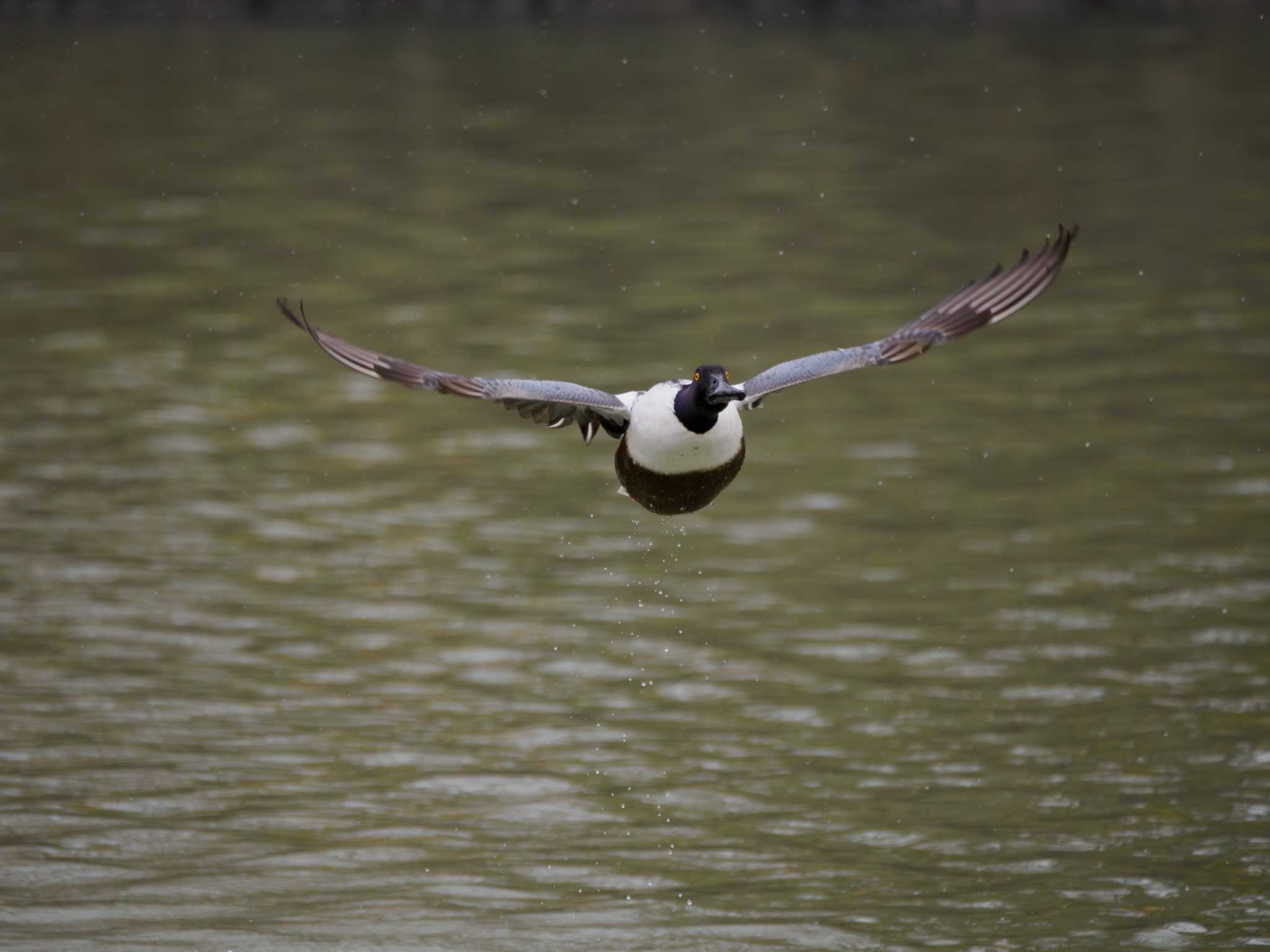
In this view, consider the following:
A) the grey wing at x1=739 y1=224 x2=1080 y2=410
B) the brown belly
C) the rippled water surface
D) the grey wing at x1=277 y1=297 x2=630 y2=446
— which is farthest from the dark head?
the rippled water surface

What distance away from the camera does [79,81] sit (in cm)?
3800

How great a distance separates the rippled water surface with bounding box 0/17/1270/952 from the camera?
1205cm

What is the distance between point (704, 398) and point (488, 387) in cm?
98

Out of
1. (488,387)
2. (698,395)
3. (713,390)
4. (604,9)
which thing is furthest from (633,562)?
(604,9)

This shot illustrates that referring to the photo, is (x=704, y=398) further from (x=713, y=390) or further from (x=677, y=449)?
(x=677, y=449)

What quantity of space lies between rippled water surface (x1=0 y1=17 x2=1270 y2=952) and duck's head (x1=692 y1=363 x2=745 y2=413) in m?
3.01

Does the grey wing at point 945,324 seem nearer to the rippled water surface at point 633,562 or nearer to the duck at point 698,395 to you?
the duck at point 698,395

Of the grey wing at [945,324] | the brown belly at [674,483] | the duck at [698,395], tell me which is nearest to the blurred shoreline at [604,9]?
the grey wing at [945,324]

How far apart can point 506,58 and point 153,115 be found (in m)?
7.27

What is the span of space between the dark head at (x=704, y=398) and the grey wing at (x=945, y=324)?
0.12 m

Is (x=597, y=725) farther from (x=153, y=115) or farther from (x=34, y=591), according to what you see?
(x=153, y=115)

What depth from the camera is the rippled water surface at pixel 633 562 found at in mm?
12047

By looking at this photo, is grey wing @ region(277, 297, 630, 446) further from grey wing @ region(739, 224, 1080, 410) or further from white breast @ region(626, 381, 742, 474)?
grey wing @ region(739, 224, 1080, 410)

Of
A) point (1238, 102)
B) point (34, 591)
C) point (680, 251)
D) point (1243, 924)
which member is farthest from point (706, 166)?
point (1243, 924)
